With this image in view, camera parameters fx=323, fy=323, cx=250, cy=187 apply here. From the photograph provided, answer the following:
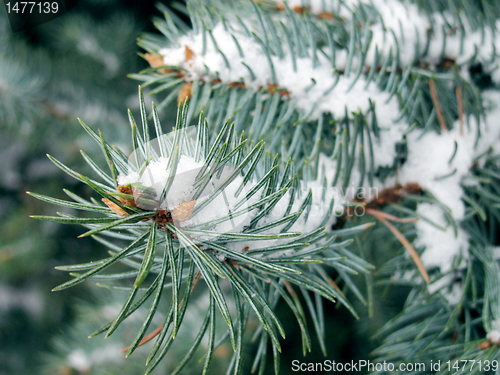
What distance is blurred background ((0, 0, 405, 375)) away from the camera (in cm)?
73

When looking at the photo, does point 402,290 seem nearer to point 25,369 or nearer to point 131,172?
point 131,172

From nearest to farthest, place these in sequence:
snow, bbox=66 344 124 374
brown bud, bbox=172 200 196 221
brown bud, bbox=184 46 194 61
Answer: brown bud, bbox=172 200 196 221 < brown bud, bbox=184 46 194 61 < snow, bbox=66 344 124 374

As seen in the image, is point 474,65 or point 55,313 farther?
point 55,313

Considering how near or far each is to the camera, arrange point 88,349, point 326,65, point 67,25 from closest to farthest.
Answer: point 326,65 < point 88,349 < point 67,25

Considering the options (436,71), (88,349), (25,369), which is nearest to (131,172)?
(436,71)

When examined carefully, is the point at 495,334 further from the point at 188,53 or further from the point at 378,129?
the point at 188,53

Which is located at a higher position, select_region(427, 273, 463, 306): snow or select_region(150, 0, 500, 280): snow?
select_region(150, 0, 500, 280): snow

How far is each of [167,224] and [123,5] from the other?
2.83 ft

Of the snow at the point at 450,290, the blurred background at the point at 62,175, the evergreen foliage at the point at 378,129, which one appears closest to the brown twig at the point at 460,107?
the evergreen foliage at the point at 378,129

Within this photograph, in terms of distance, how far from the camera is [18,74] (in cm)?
74

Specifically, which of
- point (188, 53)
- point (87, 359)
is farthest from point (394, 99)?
point (87, 359)

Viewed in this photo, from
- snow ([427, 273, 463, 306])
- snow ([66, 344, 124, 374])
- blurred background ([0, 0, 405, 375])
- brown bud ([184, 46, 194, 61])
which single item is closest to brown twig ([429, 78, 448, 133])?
snow ([427, 273, 463, 306])

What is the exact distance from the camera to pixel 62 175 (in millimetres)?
849

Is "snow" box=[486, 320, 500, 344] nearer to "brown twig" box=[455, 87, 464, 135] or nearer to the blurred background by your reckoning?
"brown twig" box=[455, 87, 464, 135]
